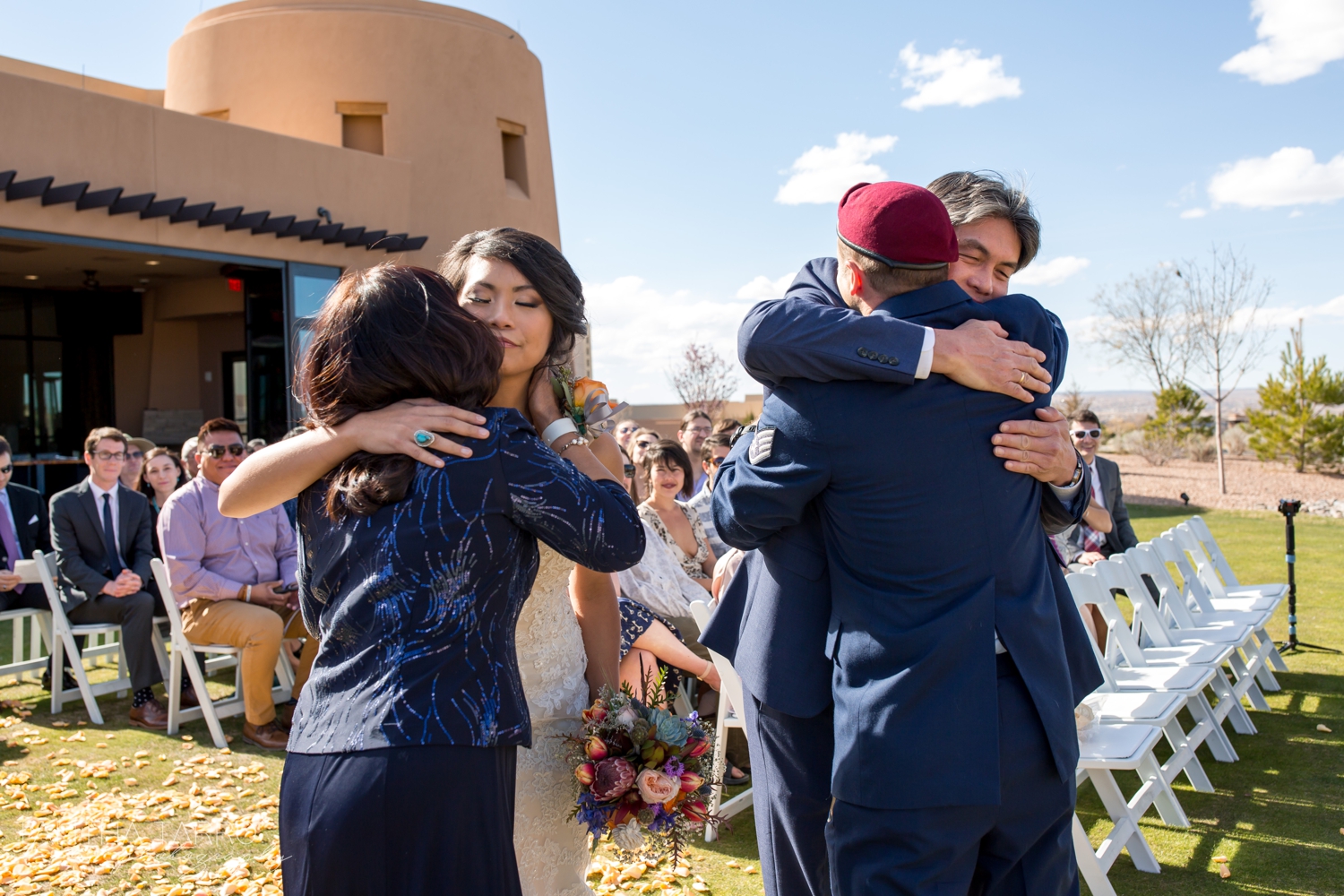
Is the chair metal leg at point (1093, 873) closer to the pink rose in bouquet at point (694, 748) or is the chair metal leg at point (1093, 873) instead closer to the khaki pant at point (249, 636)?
the pink rose in bouquet at point (694, 748)

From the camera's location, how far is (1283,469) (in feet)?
85.4

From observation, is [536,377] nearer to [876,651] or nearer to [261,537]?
[876,651]

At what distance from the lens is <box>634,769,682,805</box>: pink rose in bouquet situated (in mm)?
2148

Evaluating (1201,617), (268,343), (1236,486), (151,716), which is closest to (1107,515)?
(1201,617)

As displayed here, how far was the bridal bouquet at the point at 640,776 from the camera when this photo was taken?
2174 millimetres

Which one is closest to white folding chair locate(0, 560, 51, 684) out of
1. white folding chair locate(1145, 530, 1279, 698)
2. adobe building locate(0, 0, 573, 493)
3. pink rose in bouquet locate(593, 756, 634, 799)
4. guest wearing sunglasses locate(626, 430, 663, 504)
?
guest wearing sunglasses locate(626, 430, 663, 504)

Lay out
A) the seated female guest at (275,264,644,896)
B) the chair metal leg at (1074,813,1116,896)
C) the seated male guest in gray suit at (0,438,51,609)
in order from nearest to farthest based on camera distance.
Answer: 1. the seated female guest at (275,264,644,896)
2. the chair metal leg at (1074,813,1116,896)
3. the seated male guest in gray suit at (0,438,51,609)

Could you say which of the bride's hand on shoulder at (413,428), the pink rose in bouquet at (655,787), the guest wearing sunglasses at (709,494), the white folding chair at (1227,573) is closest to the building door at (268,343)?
the guest wearing sunglasses at (709,494)

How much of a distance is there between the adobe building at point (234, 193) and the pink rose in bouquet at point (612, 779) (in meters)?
11.6

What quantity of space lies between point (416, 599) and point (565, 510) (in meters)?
0.30

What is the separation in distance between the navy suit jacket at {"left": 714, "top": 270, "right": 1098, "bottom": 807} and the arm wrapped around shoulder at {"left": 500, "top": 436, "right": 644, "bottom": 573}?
275 mm

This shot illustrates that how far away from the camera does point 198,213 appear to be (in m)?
13.1

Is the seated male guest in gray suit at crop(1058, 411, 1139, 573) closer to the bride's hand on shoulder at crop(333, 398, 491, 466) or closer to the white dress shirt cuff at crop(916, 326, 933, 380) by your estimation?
the white dress shirt cuff at crop(916, 326, 933, 380)

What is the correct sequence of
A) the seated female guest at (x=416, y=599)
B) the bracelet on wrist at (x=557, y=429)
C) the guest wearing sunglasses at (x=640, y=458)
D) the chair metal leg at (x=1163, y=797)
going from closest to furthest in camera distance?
1. the seated female guest at (x=416, y=599)
2. the bracelet on wrist at (x=557, y=429)
3. the chair metal leg at (x=1163, y=797)
4. the guest wearing sunglasses at (x=640, y=458)
